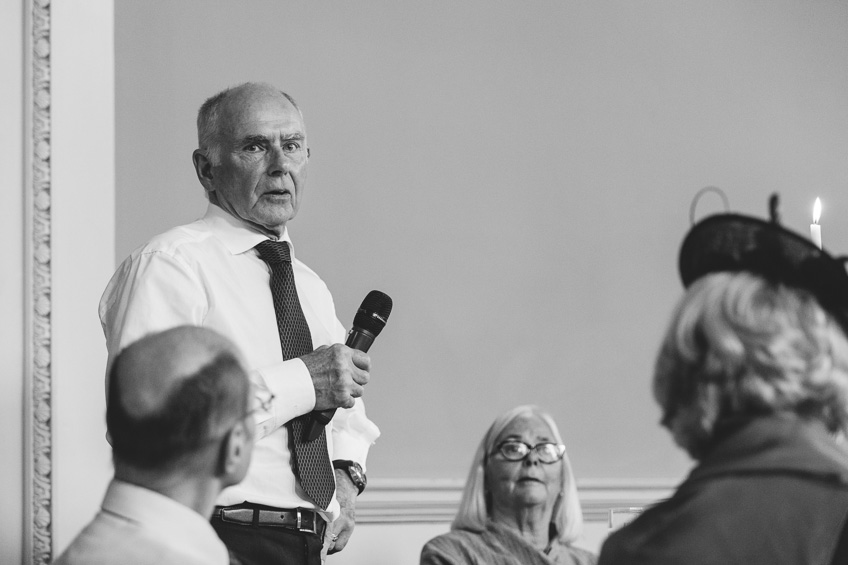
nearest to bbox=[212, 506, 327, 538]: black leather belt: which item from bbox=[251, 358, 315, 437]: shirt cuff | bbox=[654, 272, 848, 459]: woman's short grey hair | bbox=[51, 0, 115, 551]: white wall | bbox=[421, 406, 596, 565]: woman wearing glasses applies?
bbox=[251, 358, 315, 437]: shirt cuff

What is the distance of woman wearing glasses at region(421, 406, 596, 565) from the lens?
120 inches

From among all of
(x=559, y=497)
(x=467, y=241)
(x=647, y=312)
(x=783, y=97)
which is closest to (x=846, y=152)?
(x=783, y=97)

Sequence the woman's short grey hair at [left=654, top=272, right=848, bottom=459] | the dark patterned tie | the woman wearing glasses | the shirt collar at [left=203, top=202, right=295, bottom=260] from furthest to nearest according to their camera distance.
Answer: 1. the woman wearing glasses
2. the shirt collar at [left=203, top=202, right=295, bottom=260]
3. the dark patterned tie
4. the woman's short grey hair at [left=654, top=272, right=848, bottom=459]

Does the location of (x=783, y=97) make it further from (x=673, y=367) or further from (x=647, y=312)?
(x=673, y=367)

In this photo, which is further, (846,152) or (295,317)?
(846,152)

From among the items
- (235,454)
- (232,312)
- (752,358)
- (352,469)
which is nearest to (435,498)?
(352,469)

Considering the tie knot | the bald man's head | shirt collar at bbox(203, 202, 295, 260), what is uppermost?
shirt collar at bbox(203, 202, 295, 260)

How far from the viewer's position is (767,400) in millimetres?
1166

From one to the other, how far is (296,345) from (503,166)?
154 centimetres

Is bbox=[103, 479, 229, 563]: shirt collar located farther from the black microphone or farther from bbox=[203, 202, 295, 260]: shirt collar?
bbox=[203, 202, 295, 260]: shirt collar

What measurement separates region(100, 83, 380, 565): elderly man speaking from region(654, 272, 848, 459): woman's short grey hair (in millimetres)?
943

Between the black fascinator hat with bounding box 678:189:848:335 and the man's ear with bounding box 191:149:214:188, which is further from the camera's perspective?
the man's ear with bounding box 191:149:214:188

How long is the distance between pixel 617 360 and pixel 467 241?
673mm

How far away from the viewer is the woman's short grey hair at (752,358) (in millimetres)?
1172
